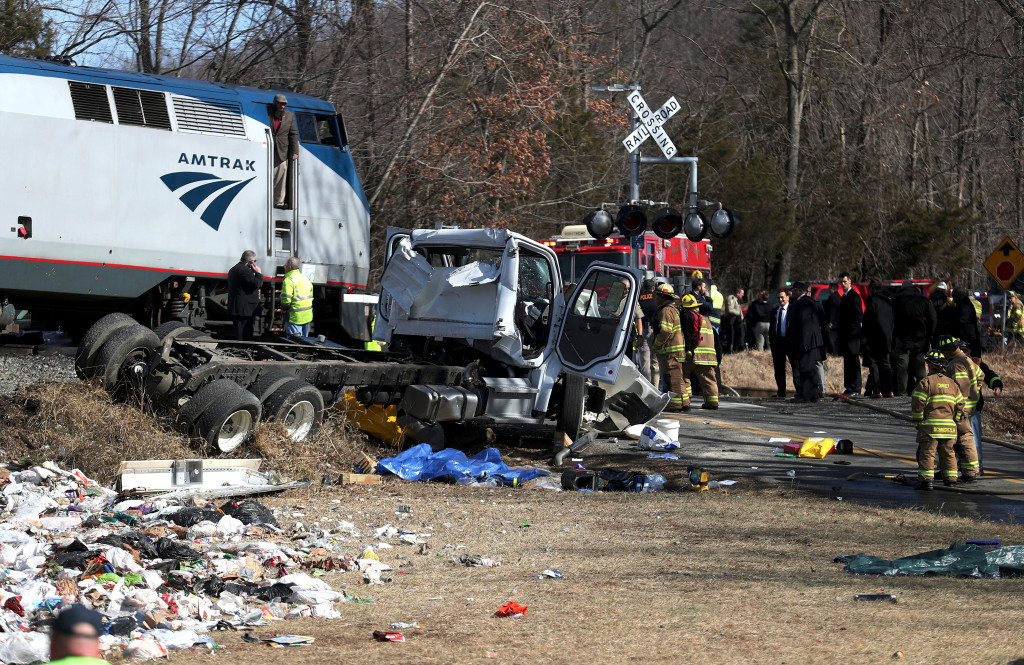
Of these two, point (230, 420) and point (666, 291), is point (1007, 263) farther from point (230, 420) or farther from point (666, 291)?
point (230, 420)

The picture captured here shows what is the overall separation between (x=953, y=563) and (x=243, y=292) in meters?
10.1

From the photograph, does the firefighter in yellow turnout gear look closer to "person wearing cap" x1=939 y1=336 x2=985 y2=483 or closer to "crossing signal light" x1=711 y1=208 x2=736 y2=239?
"crossing signal light" x1=711 y1=208 x2=736 y2=239

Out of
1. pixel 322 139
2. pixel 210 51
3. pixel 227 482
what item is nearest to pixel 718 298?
pixel 322 139

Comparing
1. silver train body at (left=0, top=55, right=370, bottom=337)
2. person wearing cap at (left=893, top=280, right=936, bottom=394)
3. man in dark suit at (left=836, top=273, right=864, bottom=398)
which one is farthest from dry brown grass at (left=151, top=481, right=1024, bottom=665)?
man in dark suit at (left=836, top=273, right=864, bottom=398)

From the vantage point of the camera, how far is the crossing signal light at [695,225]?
16.2 meters

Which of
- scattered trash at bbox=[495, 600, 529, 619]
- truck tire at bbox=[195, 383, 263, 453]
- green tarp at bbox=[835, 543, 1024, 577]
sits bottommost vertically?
scattered trash at bbox=[495, 600, 529, 619]

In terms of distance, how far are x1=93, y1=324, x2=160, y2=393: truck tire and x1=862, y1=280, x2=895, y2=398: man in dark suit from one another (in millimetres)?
11042

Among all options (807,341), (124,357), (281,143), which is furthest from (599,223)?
(124,357)

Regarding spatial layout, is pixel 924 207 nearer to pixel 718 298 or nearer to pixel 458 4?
pixel 718 298

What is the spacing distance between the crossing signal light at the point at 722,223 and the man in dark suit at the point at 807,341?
187 cm

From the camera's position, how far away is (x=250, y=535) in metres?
7.88

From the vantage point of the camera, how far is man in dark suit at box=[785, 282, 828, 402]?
17.0 m

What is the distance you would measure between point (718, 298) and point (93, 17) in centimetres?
1339

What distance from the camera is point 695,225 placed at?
53.3 ft
